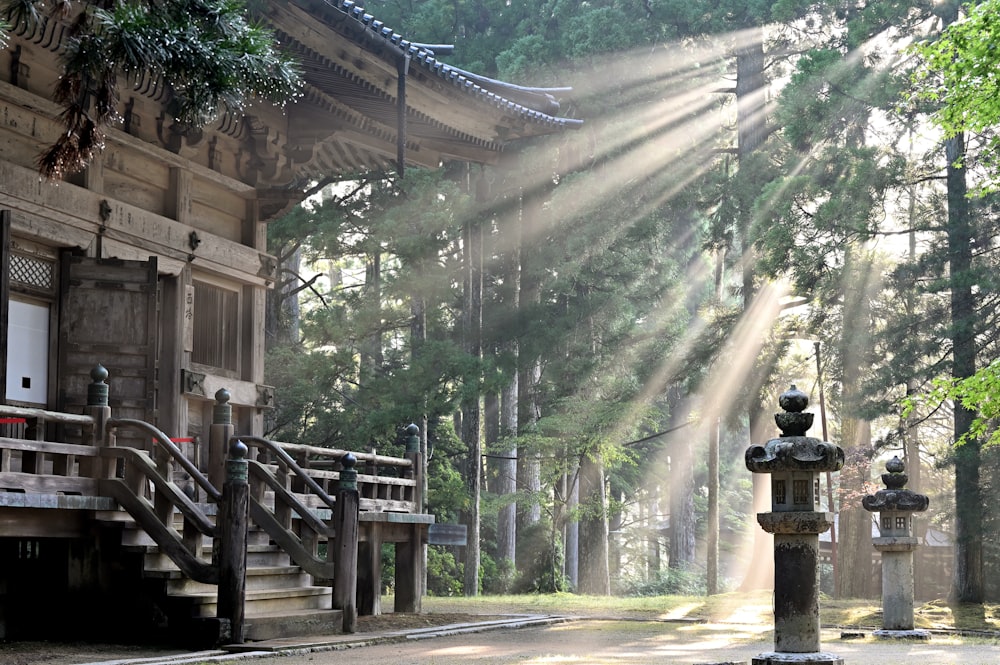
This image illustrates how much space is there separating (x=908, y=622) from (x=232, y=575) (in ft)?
26.7

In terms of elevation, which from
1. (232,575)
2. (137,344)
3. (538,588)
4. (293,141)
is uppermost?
(293,141)

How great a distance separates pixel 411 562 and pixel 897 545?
589 cm

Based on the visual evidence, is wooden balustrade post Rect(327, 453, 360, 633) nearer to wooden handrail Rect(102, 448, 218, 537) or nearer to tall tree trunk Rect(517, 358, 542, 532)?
wooden handrail Rect(102, 448, 218, 537)

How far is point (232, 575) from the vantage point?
34.0 ft

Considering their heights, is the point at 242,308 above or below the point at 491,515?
above

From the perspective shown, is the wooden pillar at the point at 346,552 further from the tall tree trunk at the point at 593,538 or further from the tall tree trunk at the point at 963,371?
the tall tree trunk at the point at 593,538

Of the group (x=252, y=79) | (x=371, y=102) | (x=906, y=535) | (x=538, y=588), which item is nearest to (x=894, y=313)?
(x=538, y=588)

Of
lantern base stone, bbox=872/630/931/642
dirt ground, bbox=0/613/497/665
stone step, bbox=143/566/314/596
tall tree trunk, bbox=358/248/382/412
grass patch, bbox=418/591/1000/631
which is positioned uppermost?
tall tree trunk, bbox=358/248/382/412

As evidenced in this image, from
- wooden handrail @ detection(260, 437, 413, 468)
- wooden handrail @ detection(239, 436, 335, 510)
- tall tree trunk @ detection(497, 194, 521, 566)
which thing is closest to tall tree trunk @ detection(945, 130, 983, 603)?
tall tree trunk @ detection(497, 194, 521, 566)

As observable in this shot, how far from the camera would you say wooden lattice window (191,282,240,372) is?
50.2ft

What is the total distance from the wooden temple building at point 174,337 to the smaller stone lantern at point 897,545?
553cm

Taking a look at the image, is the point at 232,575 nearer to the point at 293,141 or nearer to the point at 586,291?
the point at 293,141

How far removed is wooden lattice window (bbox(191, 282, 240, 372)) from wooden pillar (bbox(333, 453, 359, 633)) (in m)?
4.27

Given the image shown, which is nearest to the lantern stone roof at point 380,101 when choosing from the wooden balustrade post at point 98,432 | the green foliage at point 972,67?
the wooden balustrade post at point 98,432
